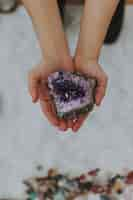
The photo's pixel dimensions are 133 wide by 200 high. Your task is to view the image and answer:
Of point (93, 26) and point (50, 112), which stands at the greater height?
point (93, 26)

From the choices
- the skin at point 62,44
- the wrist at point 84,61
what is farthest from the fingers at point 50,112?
the wrist at point 84,61

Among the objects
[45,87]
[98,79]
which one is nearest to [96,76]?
[98,79]

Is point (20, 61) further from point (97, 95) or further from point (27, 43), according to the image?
point (97, 95)

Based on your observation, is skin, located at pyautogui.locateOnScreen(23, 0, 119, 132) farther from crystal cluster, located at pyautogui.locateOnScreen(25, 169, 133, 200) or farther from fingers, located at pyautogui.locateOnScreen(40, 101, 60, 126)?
crystal cluster, located at pyautogui.locateOnScreen(25, 169, 133, 200)

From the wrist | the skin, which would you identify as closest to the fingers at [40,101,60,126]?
the skin

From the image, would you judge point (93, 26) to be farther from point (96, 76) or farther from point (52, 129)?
point (52, 129)

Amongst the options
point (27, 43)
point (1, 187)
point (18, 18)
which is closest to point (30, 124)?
point (1, 187)

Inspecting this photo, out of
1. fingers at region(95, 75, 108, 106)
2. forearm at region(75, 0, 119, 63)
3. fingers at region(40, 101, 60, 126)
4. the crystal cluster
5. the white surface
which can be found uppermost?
forearm at region(75, 0, 119, 63)
